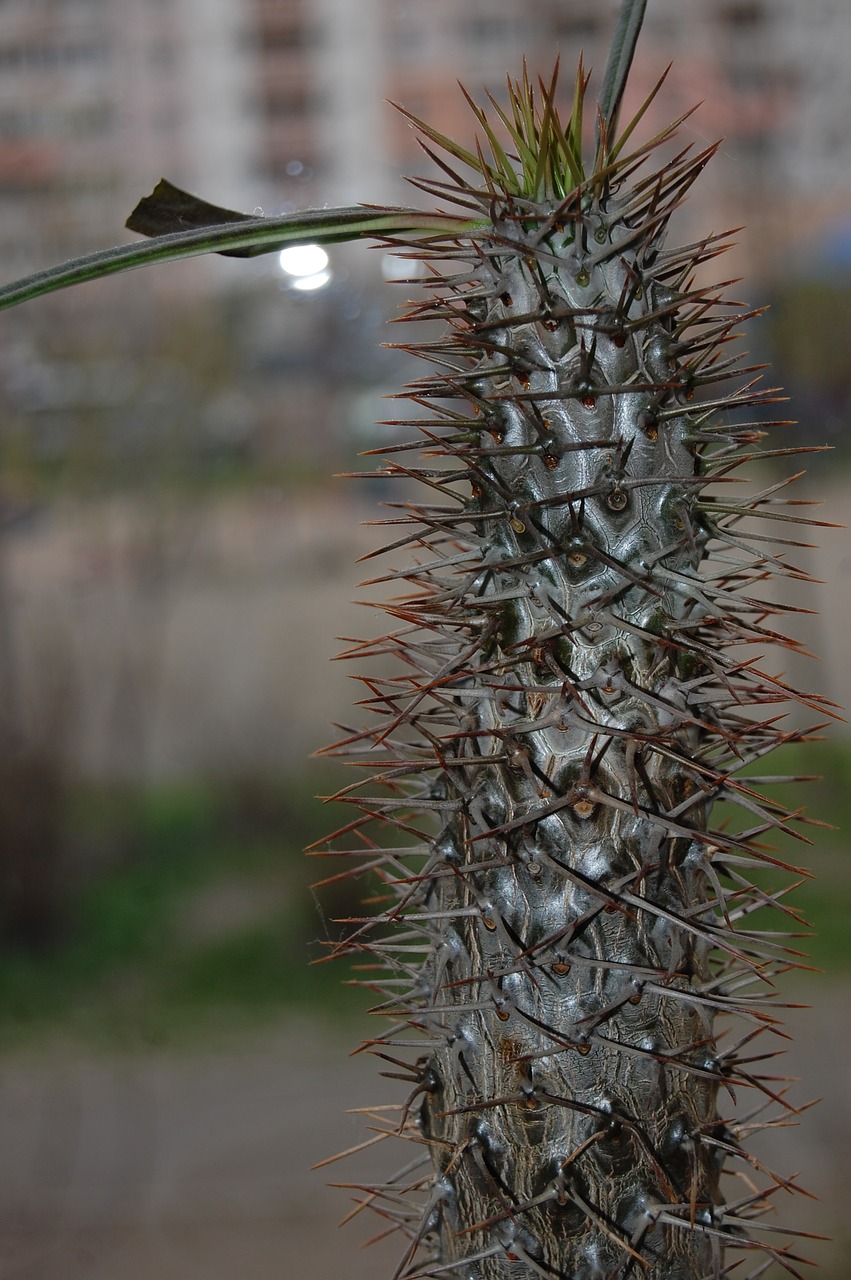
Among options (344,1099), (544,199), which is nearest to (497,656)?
(544,199)

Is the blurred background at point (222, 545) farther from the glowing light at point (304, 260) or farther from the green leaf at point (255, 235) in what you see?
the green leaf at point (255, 235)

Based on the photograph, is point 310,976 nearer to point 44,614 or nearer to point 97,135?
point 44,614

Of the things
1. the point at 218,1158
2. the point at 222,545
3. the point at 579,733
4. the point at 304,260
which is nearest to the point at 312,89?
the point at 222,545

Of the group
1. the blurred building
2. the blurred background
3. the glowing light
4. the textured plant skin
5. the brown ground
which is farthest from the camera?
the blurred building

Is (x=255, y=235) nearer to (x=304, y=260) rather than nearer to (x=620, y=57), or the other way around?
(x=620, y=57)

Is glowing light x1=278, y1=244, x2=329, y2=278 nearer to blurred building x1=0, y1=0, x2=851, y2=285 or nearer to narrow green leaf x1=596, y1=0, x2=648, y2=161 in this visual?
blurred building x1=0, y1=0, x2=851, y2=285

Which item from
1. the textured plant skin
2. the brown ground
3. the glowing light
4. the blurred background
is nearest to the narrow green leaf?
the textured plant skin

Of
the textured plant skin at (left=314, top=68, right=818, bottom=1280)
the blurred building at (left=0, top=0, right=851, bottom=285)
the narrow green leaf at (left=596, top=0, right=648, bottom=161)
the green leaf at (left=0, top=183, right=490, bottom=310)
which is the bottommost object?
the textured plant skin at (left=314, top=68, right=818, bottom=1280)
